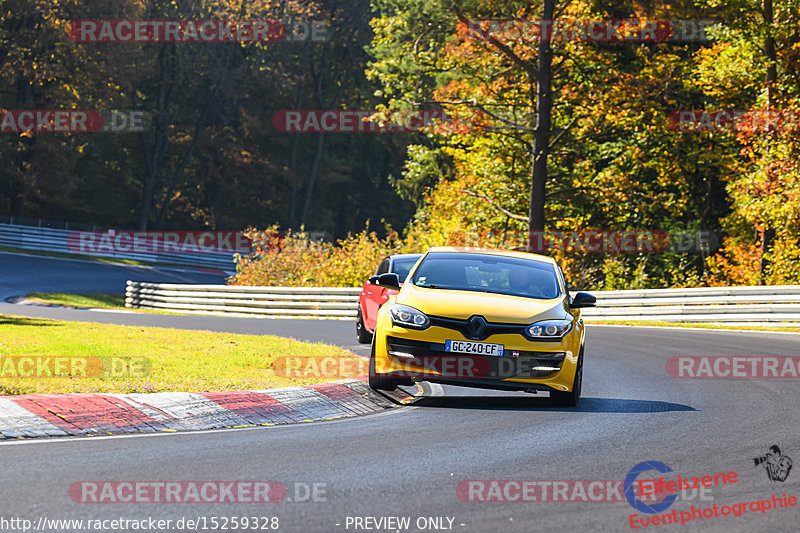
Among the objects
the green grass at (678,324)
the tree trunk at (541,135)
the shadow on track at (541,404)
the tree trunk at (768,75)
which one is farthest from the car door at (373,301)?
the tree trunk at (768,75)

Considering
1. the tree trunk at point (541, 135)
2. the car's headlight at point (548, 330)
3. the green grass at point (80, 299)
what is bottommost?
the green grass at point (80, 299)

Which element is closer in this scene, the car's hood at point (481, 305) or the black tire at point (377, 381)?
the car's hood at point (481, 305)

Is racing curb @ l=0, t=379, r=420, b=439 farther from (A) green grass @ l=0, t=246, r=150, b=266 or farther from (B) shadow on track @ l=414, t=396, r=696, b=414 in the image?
(A) green grass @ l=0, t=246, r=150, b=266

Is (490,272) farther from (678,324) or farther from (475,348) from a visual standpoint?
(678,324)

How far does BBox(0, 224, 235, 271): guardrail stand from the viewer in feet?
194

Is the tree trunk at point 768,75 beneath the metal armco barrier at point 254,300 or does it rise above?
above

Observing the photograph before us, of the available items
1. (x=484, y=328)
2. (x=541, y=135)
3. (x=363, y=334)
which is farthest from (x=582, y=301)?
(x=541, y=135)

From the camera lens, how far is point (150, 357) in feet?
46.6

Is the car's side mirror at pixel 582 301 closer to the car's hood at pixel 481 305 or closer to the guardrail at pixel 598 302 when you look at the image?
the car's hood at pixel 481 305

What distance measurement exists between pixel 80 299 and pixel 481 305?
3123 centimetres

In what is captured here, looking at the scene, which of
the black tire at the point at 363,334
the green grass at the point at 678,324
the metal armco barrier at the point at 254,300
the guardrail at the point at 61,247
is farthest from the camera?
the guardrail at the point at 61,247

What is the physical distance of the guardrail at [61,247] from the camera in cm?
5903

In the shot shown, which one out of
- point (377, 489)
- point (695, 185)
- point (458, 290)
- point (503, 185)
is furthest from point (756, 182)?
point (377, 489)

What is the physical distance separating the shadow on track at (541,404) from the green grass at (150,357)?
1.37 m
